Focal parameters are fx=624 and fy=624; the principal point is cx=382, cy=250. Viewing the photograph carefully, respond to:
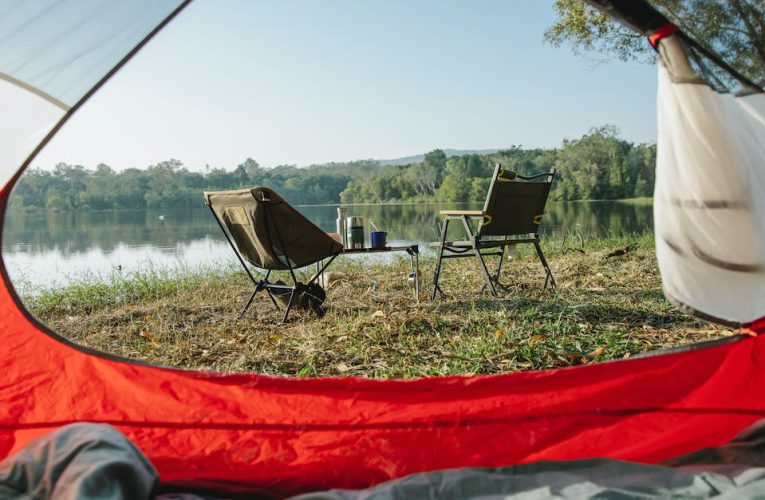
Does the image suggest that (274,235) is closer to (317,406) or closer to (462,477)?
(317,406)

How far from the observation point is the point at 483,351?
2705 millimetres

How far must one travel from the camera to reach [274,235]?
3.75 metres

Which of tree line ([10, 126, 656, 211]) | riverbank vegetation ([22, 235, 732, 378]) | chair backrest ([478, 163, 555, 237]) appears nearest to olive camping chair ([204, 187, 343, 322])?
riverbank vegetation ([22, 235, 732, 378])

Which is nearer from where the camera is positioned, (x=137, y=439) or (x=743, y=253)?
(x=743, y=253)

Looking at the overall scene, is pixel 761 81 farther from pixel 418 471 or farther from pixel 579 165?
pixel 579 165

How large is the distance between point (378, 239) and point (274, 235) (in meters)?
0.88

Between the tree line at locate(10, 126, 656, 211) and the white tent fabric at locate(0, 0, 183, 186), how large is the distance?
21.9 m

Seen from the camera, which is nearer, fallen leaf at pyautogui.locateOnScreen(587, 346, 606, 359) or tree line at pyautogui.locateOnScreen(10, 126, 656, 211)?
fallen leaf at pyautogui.locateOnScreen(587, 346, 606, 359)

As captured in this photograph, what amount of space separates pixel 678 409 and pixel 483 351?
109cm

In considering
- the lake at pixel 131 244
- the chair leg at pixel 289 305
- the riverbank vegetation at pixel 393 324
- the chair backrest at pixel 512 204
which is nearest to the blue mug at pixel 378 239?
the riverbank vegetation at pixel 393 324

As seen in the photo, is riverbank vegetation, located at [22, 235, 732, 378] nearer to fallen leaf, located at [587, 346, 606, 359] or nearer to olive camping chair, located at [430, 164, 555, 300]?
fallen leaf, located at [587, 346, 606, 359]

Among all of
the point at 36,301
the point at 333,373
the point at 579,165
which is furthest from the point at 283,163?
the point at 333,373

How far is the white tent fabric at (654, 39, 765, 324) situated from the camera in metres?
1.45

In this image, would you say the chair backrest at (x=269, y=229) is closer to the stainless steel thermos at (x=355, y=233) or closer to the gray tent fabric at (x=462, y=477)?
the stainless steel thermos at (x=355, y=233)
